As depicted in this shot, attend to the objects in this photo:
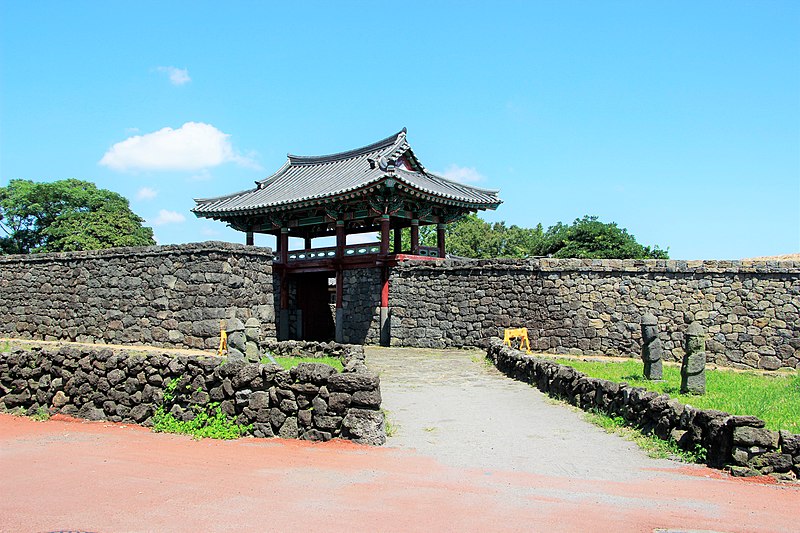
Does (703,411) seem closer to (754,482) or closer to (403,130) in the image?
(754,482)

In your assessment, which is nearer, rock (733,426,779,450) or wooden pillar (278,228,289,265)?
rock (733,426,779,450)

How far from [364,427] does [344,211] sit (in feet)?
56.5

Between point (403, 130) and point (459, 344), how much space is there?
9.63m

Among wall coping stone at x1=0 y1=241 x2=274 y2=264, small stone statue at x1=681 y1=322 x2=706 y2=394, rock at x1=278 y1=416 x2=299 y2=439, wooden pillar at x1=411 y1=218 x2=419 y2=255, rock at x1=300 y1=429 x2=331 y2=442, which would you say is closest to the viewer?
rock at x1=300 y1=429 x2=331 y2=442

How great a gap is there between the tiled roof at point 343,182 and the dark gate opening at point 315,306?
3657 millimetres

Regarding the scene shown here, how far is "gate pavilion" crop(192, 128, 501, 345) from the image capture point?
23250 millimetres

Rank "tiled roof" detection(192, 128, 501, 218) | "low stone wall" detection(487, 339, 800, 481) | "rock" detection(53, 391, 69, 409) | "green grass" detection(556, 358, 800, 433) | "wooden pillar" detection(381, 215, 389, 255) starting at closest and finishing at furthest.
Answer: "low stone wall" detection(487, 339, 800, 481) → "green grass" detection(556, 358, 800, 433) → "rock" detection(53, 391, 69, 409) → "wooden pillar" detection(381, 215, 389, 255) → "tiled roof" detection(192, 128, 501, 218)

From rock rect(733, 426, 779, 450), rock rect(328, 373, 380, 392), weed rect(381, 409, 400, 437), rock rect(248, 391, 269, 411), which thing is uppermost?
rock rect(328, 373, 380, 392)

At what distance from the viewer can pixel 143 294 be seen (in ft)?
57.4

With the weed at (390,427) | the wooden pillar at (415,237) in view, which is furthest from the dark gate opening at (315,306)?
the weed at (390,427)

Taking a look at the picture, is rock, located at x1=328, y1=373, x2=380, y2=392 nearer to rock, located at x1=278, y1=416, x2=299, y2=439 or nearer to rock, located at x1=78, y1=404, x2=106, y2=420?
rock, located at x1=278, y1=416, x2=299, y2=439

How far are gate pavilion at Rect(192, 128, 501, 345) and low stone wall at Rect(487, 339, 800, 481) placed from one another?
12.4 m

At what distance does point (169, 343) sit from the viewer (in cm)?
1686

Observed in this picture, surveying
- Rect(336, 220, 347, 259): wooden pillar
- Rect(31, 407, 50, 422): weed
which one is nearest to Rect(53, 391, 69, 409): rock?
Rect(31, 407, 50, 422): weed
